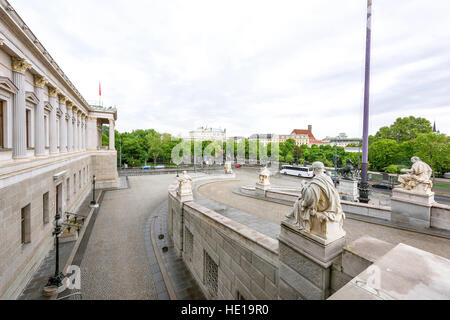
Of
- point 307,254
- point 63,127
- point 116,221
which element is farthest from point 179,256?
point 63,127

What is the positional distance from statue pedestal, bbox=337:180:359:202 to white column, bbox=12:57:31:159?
814 inches

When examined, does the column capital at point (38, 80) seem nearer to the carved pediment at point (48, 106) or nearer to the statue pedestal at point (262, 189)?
the carved pediment at point (48, 106)

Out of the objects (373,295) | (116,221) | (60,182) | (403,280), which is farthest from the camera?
(116,221)

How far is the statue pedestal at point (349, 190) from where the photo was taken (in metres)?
15.4

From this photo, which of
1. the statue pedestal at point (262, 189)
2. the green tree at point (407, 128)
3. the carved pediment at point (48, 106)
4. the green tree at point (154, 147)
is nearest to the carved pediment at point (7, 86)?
the carved pediment at point (48, 106)

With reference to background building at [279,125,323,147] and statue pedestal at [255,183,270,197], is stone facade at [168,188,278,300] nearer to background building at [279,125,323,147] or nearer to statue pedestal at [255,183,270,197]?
statue pedestal at [255,183,270,197]

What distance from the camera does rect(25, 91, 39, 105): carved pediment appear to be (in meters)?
10.3

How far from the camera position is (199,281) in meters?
8.96

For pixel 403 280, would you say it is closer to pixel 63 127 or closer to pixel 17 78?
pixel 17 78

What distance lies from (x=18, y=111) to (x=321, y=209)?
13.3 metres

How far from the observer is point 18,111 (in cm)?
924

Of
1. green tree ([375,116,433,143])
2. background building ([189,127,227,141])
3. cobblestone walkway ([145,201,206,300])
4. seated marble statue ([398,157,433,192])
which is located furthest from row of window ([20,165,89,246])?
background building ([189,127,227,141])

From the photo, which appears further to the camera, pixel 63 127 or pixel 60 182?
pixel 63 127
